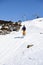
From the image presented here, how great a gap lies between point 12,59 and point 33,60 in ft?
5.56

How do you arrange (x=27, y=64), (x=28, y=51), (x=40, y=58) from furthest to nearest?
(x=28, y=51)
(x=40, y=58)
(x=27, y=64)

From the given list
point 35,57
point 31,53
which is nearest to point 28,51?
point 31,53

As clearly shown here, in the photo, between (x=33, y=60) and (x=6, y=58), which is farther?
(x=6, y=58)

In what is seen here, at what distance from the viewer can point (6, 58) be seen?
57.0 ft

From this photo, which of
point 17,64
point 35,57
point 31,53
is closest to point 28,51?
point 31,53

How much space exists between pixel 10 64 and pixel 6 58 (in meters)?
1.83

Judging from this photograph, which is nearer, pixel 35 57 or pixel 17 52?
pixel 35 57

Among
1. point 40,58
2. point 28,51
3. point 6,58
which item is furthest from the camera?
point 28,51

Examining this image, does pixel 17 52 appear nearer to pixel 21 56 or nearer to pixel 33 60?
pixel 21 56

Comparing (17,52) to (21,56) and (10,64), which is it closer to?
(21,56)

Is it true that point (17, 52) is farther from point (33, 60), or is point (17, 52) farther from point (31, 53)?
point (33, 60)

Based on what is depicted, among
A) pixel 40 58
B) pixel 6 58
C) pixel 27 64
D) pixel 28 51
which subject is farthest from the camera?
pixel 28 51

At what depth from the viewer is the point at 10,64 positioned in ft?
51.2

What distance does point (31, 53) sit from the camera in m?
18.3
